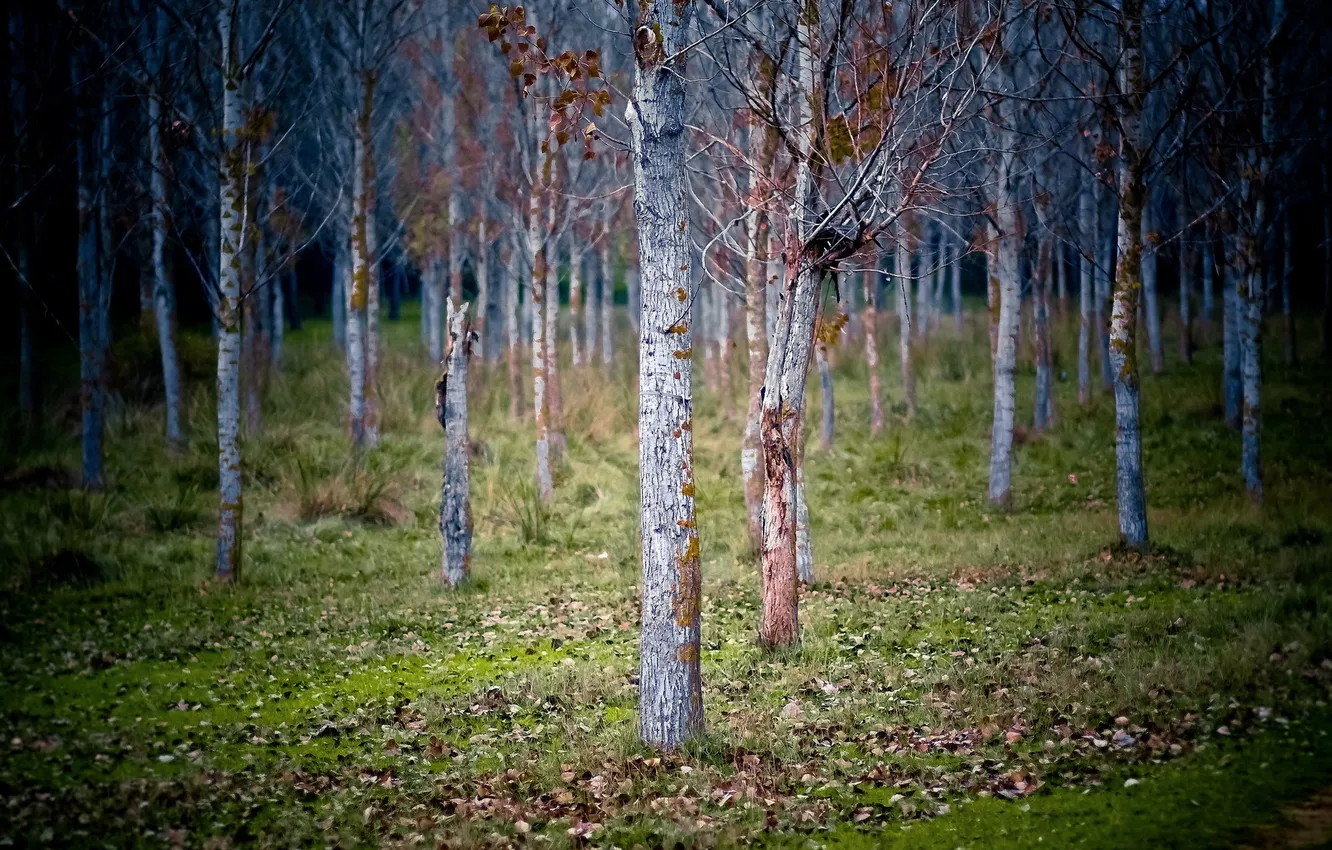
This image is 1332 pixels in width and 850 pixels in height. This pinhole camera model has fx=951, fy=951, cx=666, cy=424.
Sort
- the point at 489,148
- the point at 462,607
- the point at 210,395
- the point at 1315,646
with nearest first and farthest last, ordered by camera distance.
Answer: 1. the point at 1315,646
2. the point at 462,607
3. the point at 489,148
4. the point at 210,395

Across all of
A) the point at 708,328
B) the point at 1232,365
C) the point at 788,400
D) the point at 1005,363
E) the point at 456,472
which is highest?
the point at 708,328

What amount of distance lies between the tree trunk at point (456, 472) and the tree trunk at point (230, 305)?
2.65m

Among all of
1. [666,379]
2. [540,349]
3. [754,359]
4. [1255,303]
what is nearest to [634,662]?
[666,379]

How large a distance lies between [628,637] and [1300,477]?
11936 mm

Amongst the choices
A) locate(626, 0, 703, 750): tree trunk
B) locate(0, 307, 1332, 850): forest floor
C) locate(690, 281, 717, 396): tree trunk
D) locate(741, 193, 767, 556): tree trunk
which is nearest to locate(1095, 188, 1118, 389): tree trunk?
locate(0, 307, 1332, 850): forest floor

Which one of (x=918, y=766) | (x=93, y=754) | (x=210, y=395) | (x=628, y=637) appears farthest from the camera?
(x=210, y=395)

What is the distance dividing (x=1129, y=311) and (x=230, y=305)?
1125 cm

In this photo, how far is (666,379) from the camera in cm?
618

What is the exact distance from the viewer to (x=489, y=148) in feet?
70.9

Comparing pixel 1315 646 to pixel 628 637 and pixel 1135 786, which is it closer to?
pixel 1135 786

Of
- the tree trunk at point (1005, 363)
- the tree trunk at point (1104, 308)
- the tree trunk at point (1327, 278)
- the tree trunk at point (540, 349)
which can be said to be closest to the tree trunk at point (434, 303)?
the tree trunk at point (540, 349)

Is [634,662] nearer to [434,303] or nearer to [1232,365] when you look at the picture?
[1232,365]

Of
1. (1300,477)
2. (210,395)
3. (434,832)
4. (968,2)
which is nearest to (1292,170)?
(1300,477)

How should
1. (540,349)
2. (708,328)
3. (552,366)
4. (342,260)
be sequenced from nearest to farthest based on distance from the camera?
(540,349) → (552,366) → (342,260) → (708,328)
